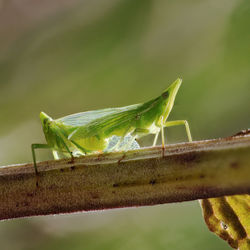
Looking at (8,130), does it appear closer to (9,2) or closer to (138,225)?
(9,2)

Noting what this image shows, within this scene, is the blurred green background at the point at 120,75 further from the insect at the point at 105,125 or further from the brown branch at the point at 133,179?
the brown branch at the point at 133,179

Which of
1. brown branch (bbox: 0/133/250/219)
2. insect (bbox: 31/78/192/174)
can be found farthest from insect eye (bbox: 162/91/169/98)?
brown branch (bbox: 0/133/250/219)

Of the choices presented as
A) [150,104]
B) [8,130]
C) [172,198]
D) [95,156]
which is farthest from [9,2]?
[172,198]

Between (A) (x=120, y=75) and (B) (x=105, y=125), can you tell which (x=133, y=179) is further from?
(A) (x=120, y=75)

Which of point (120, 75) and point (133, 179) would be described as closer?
point (133, 179)

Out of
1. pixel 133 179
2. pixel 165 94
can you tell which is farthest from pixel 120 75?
pixel 133 179

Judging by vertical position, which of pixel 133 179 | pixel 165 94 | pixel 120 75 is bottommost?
pixel 133 179
